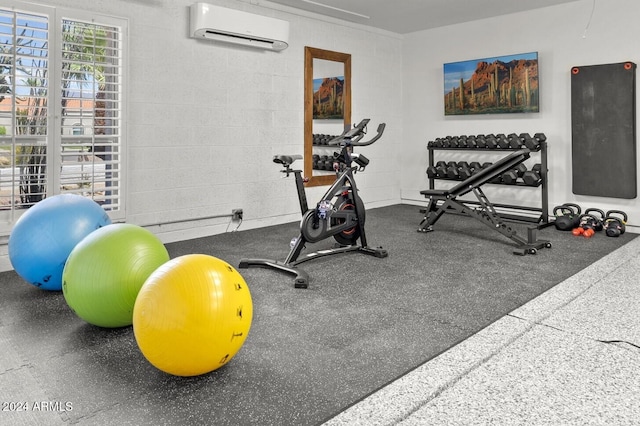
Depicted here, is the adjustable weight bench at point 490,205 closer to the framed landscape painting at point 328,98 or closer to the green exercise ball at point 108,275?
the framed landscape painting at point 328,98

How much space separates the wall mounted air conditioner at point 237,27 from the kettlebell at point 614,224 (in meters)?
3.80

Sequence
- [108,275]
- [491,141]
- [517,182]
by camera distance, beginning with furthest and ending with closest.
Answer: [491,141]
[517,182]
[108,275]

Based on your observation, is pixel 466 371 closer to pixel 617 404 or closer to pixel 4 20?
pixel 617 404

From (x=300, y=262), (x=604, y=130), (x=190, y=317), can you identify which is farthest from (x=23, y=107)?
(x=604, y=130)

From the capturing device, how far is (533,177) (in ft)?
16.5

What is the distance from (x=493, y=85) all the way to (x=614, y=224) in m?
2.25

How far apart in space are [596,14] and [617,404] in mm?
4844

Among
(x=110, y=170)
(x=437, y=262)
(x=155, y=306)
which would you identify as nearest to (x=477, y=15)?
→ (x=437, y=262)

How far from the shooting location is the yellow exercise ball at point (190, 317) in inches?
68.3

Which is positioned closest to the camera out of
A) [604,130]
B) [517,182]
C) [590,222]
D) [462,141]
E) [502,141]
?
[590,222]

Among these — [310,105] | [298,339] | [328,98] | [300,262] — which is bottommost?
[298,339]

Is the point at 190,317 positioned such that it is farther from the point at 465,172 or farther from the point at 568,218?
the point at 465,172

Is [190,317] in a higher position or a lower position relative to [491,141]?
lower

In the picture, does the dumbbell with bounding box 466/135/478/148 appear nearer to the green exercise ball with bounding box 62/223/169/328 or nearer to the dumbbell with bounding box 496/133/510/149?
the dumbbell with bounding box 496/133/510/149
